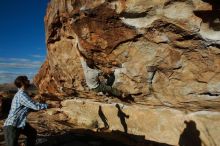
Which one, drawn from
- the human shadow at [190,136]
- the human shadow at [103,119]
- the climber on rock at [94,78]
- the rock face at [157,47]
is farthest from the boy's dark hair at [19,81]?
the human shadow at [103,119]

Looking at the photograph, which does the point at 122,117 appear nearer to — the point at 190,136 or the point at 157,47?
the point at 190,136

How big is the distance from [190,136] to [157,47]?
2927mm

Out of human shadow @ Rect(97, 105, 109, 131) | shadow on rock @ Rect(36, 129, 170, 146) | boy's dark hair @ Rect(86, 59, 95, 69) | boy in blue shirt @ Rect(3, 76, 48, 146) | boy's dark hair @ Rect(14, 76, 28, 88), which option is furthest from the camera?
human shadow @ Rect(97, 105, 109, 131)

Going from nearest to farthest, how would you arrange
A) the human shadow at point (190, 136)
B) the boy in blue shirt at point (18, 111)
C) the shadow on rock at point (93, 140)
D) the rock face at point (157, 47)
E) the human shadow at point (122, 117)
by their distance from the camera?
the boy in blue shirt at point (18, 111) < the rock face at point (157, 47) < the shadow on rock at point (93, 140) < the human shadow at point (190, 136) < the human shadow at point (122, 117)

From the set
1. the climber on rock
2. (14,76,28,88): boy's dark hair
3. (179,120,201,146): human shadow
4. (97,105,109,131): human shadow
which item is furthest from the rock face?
(14,76,28,88): boy's dark hair

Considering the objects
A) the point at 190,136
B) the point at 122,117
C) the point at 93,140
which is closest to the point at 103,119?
the point at 122,117

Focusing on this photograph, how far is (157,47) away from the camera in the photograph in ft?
29.9

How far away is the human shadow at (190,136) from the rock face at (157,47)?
18 centimetres

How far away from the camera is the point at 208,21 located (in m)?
7.84

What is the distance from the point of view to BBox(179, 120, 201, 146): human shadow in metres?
9.51

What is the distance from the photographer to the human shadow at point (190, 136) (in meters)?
9.51

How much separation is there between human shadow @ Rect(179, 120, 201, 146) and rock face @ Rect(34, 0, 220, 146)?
0.18 m

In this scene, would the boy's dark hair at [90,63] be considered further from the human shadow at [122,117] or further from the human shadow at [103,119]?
the human shadow at [103,119]

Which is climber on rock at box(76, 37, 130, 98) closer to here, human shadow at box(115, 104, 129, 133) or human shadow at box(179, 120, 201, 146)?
human shadow at box(115, 104, 129, 133)
